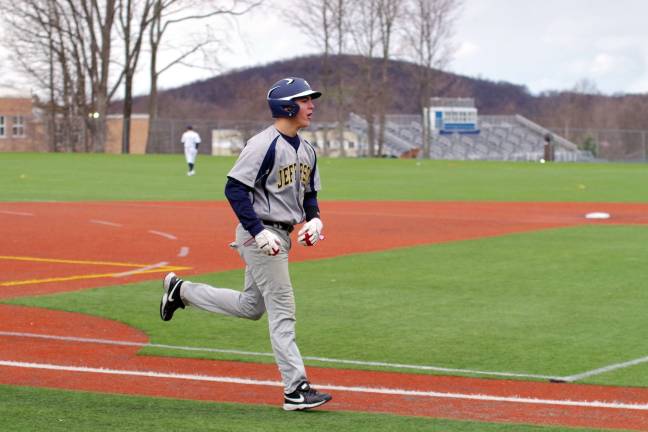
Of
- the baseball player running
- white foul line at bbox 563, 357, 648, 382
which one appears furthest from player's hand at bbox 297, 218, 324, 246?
white foul line at bbox 563, 357, 648, 382

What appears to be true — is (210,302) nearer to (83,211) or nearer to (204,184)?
(83,211)

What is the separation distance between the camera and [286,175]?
775 centimetres

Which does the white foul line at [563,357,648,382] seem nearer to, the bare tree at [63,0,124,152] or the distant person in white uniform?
the distant person in white uniform

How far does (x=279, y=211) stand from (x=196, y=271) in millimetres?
8176

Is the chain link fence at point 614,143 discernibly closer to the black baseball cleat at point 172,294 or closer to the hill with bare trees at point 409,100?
the hill with bare trees at point 409,100

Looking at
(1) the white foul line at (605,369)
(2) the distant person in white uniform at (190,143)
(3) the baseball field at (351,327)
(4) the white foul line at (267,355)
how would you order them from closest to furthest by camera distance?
(3) the baseball field at (351,327) < (1) the white foul line at (605,369) < (4) the white foul line at (267,355) < (2) the distant person in white uniform at (190,143)

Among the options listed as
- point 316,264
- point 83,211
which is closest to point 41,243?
point 316,264

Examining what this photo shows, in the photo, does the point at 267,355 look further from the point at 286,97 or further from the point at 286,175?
the point at 286,97

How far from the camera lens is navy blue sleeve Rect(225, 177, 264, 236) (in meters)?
7.50

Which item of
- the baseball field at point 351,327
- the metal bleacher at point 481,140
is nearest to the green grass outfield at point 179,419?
the baseball field at point 351,327

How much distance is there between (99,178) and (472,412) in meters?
34.0

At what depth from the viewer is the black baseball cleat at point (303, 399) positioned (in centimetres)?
748

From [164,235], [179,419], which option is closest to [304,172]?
[179,419]

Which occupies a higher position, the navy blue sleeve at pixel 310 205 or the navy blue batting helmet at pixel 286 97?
the navy blue batting helmet at pixel 286 97
